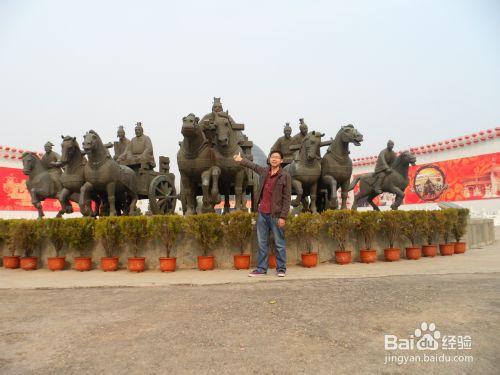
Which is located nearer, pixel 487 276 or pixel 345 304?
pixel 345 304

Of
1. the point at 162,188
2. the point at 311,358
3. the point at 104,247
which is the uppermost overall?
the point at 162,188

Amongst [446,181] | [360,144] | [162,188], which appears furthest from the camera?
[446,181]

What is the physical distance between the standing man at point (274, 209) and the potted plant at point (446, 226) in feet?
14.7

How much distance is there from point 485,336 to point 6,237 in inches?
345

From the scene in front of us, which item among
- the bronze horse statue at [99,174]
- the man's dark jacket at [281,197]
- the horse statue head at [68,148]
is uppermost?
the horse statue head at [68,148]

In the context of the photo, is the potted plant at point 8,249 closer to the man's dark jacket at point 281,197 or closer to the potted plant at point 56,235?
the potted plant at point 56,235

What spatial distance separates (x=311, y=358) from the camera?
2.53 metres

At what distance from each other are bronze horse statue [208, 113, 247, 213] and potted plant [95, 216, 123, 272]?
7.05 ft

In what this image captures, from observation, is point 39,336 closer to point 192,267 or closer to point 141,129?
point 192,267

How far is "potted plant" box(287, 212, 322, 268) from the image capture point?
6781 mm

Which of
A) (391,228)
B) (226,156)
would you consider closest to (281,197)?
(226,156)

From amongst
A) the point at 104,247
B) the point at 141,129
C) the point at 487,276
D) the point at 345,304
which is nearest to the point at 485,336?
the point at 345,304

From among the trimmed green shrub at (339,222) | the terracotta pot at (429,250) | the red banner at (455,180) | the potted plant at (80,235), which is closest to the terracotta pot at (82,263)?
the potted plant at (80,235)

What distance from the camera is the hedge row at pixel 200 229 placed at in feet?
21.7
